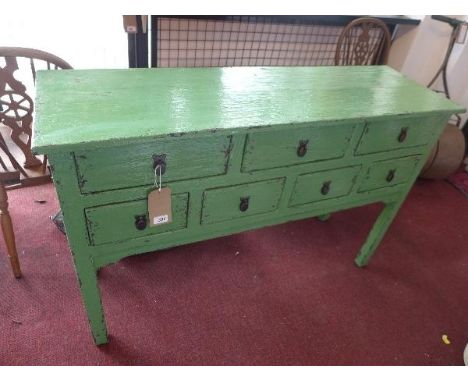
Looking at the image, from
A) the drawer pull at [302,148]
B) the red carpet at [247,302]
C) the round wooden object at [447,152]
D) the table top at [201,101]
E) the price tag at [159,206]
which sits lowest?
the red carpet at [247,302]

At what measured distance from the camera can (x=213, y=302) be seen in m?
1.46

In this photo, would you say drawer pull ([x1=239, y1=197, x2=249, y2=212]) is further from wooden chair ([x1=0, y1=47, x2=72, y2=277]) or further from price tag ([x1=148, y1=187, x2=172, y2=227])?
wooden chair ([x1=0, y1=47, x2=72, y2=277])

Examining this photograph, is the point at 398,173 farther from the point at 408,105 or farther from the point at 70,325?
the point at 70,325

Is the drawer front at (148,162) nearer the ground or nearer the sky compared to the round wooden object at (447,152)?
nearer the sky

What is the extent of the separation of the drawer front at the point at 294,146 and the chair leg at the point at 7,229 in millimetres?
901

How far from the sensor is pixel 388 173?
1.32m

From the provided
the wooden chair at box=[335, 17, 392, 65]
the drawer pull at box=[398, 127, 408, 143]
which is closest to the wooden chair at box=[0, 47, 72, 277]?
the drawer pull at box=[398, 127, 408, 143]

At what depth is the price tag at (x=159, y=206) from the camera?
89 centimetres

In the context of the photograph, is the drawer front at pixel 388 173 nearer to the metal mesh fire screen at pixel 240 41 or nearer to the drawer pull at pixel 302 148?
the drawer pull at pixel 302 148

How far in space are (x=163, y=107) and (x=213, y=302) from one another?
903 mm

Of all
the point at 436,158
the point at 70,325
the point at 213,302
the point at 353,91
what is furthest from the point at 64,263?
the point at 436,158

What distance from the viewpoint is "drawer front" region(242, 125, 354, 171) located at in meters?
0.96

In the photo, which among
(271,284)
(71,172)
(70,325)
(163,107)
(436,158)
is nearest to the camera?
(71,172)

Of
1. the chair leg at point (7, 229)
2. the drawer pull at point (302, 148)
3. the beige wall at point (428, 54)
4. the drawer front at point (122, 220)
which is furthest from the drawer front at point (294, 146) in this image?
the beige wall at point (428, 54)
